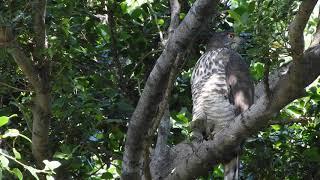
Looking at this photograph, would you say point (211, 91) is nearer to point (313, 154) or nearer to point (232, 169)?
point (232, 169)

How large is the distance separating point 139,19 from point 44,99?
1.37 meters

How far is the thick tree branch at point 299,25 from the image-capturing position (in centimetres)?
254

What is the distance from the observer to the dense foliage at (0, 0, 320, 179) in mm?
3723

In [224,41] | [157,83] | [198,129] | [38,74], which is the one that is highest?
[224,41]

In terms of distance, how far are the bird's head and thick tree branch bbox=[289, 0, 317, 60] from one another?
1828 mm

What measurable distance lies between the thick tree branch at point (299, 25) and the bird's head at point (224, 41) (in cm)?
183

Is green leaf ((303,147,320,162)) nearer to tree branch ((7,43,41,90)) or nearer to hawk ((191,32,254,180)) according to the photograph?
hawk ((191,32,254,180))

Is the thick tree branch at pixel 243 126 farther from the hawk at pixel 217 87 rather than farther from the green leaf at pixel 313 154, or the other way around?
the green leaf at pixel 313 154

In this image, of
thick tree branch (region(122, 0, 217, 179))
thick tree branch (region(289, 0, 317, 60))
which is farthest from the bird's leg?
thick tree branch (region(289, 0, 317, 60))

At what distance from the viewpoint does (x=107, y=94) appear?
4199mm

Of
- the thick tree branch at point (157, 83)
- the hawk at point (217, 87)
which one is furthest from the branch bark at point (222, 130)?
the hawk at point (217, 87)

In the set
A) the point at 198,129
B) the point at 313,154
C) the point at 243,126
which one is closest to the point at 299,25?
the point at 243,126

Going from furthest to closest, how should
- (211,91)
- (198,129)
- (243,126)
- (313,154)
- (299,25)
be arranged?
(211,91), (198,129), (313,154), (243,126), (299,25)

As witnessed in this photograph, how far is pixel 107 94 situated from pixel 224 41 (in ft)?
3.37
